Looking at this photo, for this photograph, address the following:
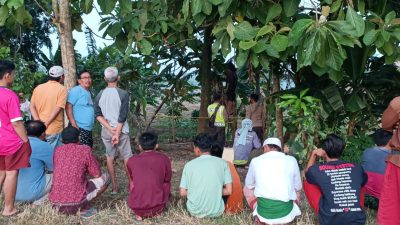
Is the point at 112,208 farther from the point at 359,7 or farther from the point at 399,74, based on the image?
the point at 399,74

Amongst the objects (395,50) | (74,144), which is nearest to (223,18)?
(395,50)

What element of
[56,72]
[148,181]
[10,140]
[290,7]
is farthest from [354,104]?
[10,140]

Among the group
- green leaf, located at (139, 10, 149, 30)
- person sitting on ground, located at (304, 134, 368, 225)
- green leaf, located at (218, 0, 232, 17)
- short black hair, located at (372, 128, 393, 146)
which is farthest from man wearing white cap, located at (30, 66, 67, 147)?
short black hair, located at (372, 128, 393, 146)

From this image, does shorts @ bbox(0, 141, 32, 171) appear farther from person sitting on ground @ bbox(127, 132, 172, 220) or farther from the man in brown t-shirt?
the man in brown t-shirt

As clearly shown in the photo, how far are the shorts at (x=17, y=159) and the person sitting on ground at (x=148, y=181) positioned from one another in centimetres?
98

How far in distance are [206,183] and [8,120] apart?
6.43 feet

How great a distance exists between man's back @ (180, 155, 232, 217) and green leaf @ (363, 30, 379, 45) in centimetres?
169

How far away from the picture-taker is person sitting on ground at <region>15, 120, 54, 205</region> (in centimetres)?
502

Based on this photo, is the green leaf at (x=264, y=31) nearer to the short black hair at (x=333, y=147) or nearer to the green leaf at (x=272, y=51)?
the green leaf at (x=272, y=51)

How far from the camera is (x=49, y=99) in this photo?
5.51m

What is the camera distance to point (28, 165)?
15.7 ft

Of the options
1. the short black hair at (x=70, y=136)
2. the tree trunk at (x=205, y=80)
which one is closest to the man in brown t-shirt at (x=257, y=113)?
the tree trunk at (x=205, y=80)

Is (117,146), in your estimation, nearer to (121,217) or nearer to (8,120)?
(121,217)

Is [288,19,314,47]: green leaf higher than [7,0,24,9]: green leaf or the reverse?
the reverse
